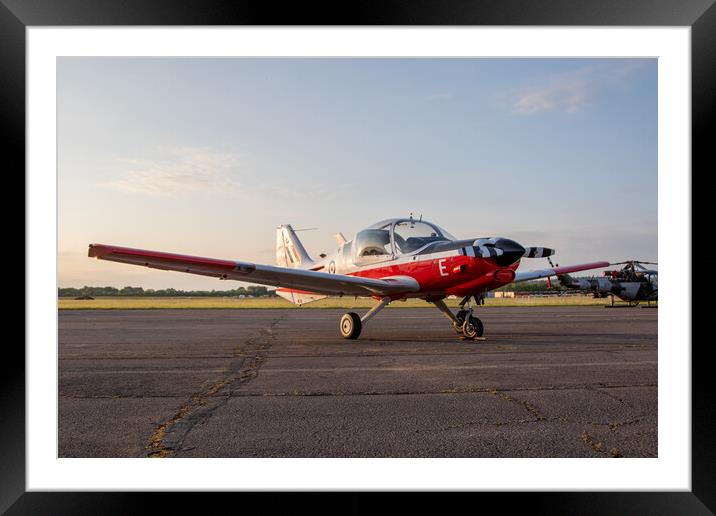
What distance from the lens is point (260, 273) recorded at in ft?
34.6

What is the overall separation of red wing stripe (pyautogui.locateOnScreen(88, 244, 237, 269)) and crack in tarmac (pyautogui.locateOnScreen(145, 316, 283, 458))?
215cm

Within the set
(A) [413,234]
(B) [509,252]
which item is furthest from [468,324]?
(A) [413,234]

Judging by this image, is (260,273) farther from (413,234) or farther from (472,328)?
(472,328)

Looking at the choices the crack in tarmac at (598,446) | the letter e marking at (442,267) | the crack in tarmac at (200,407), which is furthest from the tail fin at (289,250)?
the crack in tarmac at (598,446)

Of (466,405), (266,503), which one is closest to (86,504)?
(266,503)

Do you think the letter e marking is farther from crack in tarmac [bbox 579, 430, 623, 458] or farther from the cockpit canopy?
crack in tarmac [bbox 579, 430, 623, 458]

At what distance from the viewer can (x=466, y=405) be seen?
4648 millimetres

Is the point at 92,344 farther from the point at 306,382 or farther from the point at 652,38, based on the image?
the point at 652,38

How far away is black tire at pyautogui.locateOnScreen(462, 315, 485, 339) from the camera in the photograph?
11.1 m

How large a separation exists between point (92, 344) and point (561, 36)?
34.3ft

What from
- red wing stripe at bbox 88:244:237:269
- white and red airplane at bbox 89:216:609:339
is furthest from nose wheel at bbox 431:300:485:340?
Answer: red wing stripe at bbox 88:244:237:269

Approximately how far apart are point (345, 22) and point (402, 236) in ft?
29.1

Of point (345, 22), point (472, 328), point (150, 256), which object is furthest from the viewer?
point (472, 328)

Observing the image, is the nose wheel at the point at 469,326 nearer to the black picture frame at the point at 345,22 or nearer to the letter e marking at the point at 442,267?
the letter e marking at the point at 442,267
